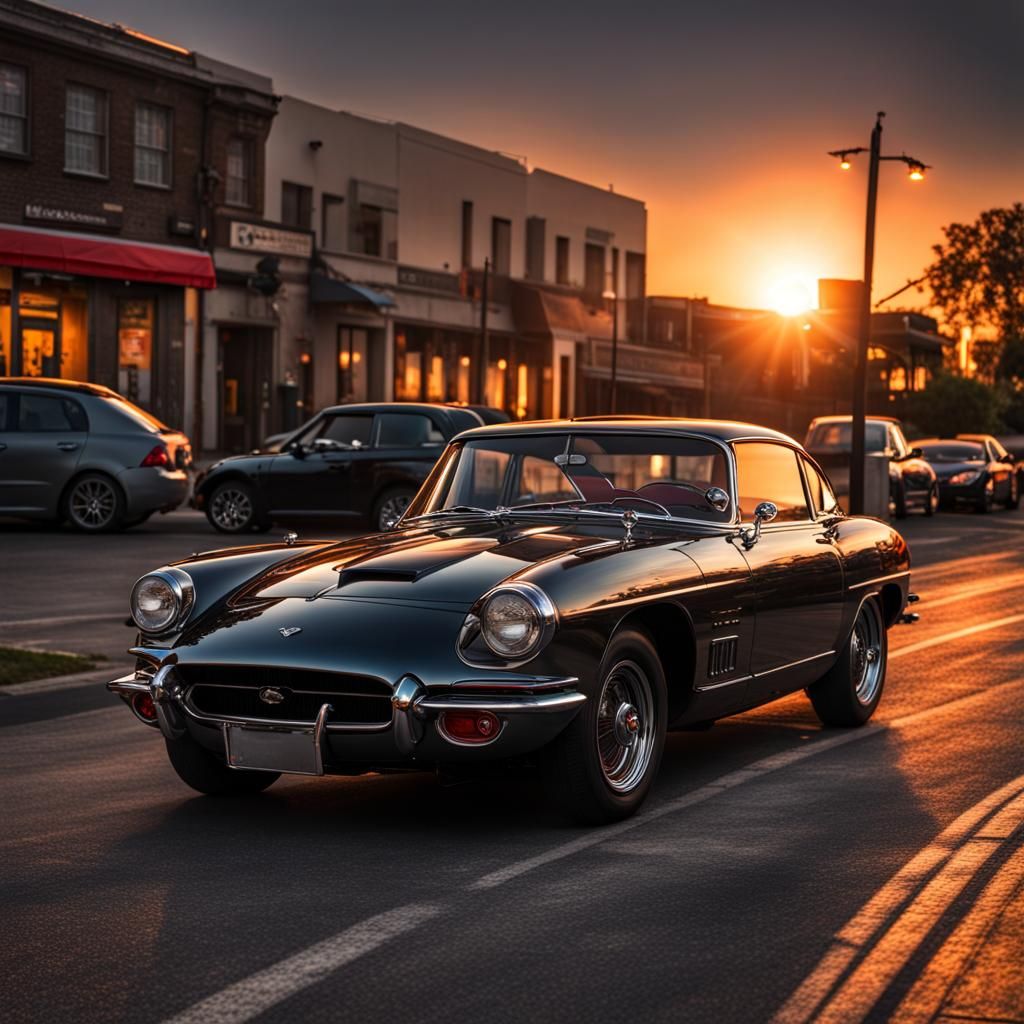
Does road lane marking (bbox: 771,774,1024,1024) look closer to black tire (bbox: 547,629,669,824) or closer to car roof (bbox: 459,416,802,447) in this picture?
black tire (bbox: 547,629,669,824)

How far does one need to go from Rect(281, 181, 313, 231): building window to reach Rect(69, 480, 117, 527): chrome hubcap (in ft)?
73.6

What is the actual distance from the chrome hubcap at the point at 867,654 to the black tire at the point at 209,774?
3290 mm

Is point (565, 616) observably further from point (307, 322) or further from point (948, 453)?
point (307, 322)

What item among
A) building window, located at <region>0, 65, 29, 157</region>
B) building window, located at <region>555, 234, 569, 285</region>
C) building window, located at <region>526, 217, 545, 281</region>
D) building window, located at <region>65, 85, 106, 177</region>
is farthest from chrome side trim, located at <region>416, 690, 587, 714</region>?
building window, located at <region>555, 234, 569, 285</region>

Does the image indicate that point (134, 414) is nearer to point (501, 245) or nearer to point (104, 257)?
point (104, 257)

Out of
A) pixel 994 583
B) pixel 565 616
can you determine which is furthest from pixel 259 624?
pixel 994 583

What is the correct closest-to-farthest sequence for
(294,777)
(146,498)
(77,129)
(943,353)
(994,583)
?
(294,777), (994,583), (146,498), (77,129), (943,353)

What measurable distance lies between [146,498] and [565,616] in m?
15.7

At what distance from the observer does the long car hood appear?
665 cm

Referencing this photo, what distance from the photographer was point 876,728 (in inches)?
359

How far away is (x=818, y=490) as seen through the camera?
9320 mm

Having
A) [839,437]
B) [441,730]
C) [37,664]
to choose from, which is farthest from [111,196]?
[441,730]

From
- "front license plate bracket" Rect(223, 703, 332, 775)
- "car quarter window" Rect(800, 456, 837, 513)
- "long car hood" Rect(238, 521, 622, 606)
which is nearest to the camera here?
"front license plate bracket" Rect(223, 703, 332, 775)

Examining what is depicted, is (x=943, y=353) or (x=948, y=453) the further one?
(x=943, y=353)
